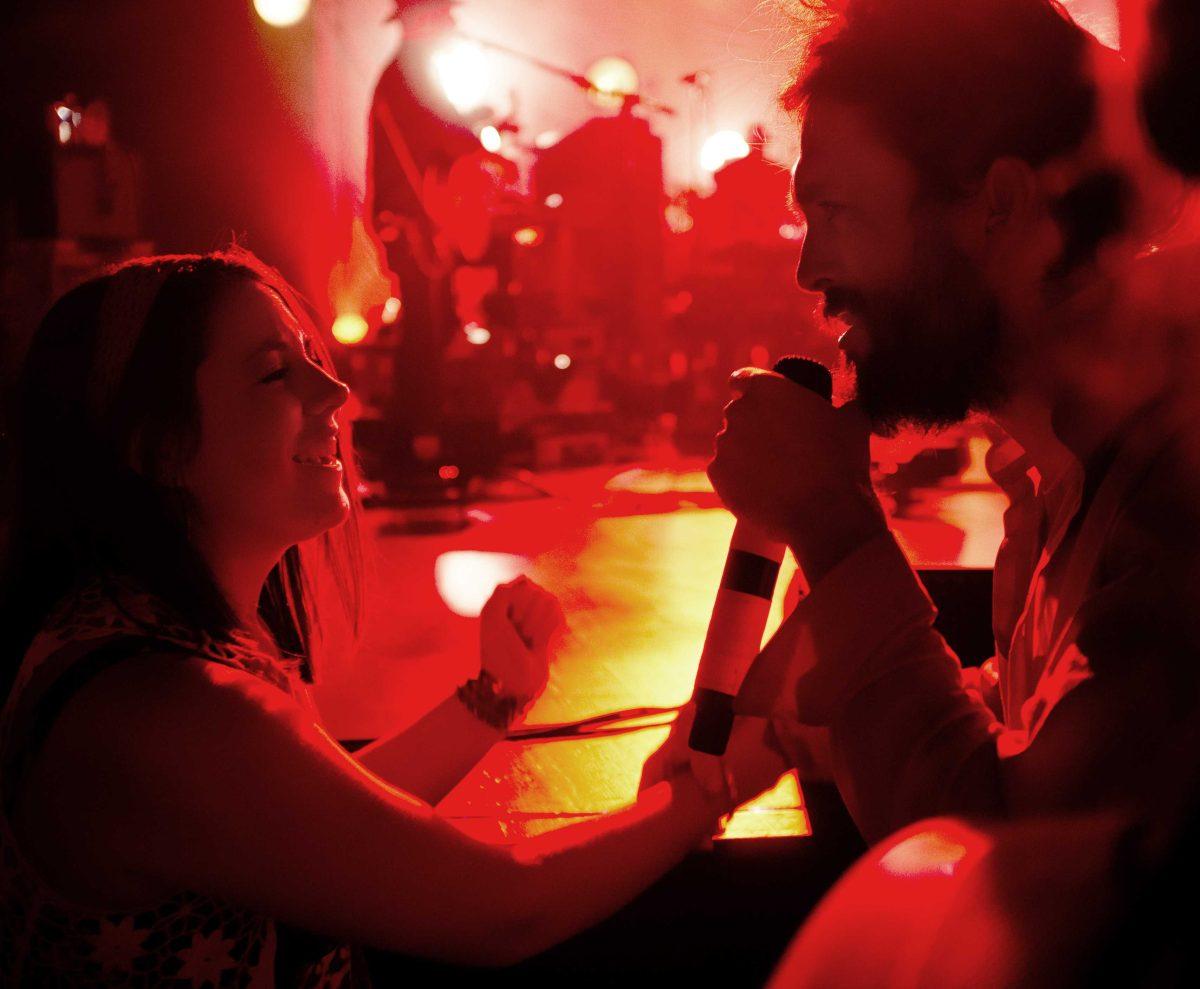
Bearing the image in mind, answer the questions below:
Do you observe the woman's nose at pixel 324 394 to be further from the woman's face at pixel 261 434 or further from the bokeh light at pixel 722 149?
the bokeh light at pixel 722 149


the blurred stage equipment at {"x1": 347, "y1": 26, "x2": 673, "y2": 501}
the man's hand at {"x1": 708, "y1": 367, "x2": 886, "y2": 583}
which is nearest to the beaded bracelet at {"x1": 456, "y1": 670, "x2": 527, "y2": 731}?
the man's hand at {"x1": 708, "y1": 367, "x2": 886, "y2": 583}

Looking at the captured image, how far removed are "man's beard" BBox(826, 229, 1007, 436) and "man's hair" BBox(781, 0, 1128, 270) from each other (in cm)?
7

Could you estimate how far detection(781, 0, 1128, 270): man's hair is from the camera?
0.82 metres

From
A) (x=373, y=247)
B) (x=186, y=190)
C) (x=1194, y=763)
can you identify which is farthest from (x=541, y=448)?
(x=1194, y=763)

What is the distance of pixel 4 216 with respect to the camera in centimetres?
429

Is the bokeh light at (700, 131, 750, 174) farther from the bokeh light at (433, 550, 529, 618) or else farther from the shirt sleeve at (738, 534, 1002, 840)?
the shirt sleeve at (738, 534, 1002, 840)

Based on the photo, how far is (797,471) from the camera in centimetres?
76

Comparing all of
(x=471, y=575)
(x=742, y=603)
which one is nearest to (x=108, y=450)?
(x=742, y=603)

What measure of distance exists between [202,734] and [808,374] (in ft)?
1.86

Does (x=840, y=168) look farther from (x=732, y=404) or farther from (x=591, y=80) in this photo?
(x=591, y=80)

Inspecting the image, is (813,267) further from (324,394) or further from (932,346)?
(324,394)

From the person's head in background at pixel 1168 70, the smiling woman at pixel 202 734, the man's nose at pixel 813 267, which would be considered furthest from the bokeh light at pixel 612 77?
the person's head in background at pixel 1168 70

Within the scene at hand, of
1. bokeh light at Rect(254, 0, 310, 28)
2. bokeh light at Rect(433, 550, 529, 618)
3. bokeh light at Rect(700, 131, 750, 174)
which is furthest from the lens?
bokeh light at Rect(700, 131, 750, 174)

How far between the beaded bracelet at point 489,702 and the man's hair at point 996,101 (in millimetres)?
714
